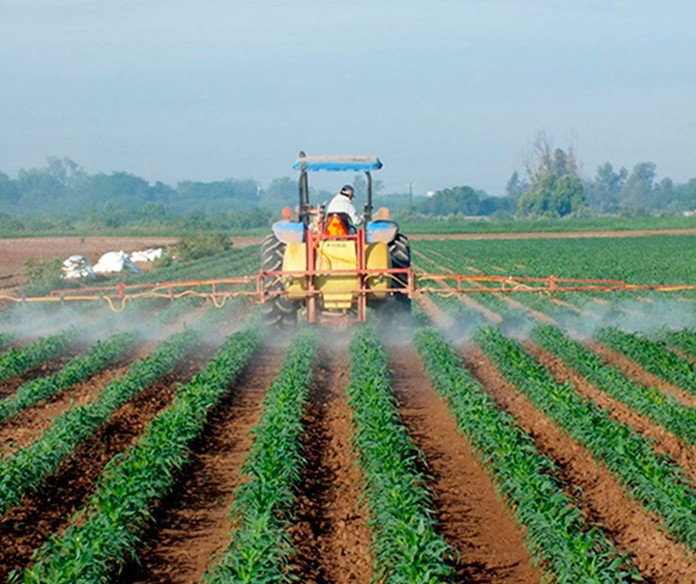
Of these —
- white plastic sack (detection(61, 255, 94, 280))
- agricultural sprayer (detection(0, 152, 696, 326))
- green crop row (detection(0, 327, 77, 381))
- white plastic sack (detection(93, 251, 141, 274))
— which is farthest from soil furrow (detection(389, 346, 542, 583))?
white plastic sack (detection(93, 251, 141, 274))

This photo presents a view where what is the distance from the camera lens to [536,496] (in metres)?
7.47

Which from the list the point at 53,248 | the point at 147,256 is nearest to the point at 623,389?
the point at 147,256

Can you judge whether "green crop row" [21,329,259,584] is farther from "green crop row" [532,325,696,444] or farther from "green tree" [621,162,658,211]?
"green tree" [621,162,658,211]

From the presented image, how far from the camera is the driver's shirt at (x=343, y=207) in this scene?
49.0 feet

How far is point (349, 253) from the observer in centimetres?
1479

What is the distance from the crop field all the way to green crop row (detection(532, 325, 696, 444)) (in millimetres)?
38

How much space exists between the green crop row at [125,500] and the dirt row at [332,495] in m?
0.12

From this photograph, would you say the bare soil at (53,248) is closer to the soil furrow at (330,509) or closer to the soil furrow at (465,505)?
the soil furrow at (330,509)

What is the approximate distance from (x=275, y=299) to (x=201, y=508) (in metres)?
8.15

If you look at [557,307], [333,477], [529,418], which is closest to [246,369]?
[529,418]

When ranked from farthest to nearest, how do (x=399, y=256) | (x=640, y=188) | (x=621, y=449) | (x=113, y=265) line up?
(x=640, y=188) → (x=113, y=265) → (x=399, y=256) → (x=621, y=449)

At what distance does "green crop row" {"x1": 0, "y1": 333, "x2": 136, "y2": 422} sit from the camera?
11.3 metres

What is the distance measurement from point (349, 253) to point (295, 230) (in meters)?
0.77

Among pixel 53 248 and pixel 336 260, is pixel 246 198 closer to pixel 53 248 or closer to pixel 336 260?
pixel 53 248
